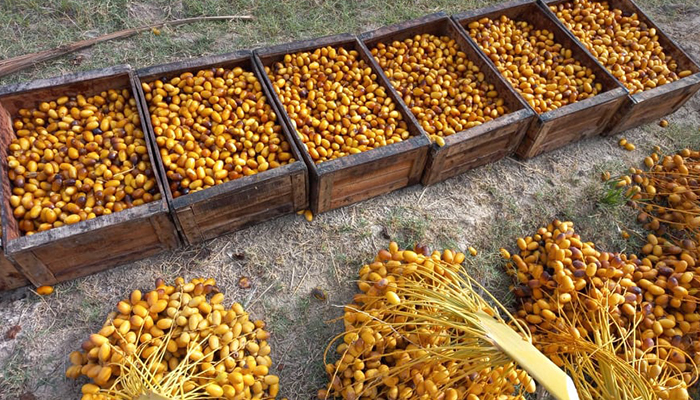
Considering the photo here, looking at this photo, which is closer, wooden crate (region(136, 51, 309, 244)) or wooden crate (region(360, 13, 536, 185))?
wooden crate (region(136, 51, 309, 244))

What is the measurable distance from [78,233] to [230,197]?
0.81m

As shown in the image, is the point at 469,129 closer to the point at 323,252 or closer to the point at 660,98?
the point at 323,252

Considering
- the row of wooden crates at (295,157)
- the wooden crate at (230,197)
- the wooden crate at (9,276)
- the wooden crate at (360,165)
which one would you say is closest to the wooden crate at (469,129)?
the row of wooden crates at (295,157)

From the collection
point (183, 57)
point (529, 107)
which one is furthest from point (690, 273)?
point (183, 57)

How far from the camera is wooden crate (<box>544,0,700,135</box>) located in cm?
365

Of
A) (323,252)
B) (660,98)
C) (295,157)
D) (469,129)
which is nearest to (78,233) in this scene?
(295,157)

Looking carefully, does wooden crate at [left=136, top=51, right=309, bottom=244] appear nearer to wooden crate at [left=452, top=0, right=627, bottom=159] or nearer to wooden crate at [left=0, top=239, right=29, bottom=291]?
wooden crate at [left=0, top=239, right=29, bottom=291]

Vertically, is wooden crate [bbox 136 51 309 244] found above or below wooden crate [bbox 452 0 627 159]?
below

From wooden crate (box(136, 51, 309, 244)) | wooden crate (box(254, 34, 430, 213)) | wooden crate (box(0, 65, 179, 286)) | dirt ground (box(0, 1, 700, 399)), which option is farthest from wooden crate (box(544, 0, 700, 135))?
wooden crate (box(0, 65, 179, 286))

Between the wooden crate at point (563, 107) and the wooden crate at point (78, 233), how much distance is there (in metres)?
2.68

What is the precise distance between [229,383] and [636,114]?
3.76 meters

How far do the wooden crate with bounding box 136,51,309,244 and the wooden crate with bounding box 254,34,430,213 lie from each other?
9 centimetres

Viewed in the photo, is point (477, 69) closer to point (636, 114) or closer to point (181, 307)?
point (636, 114)

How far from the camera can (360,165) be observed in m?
2.89
